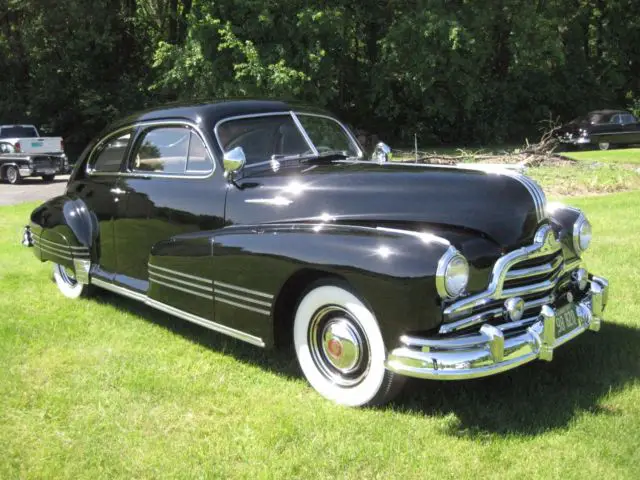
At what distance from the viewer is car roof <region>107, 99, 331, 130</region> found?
451 centimetres

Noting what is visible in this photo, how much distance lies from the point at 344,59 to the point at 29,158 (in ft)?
42.3

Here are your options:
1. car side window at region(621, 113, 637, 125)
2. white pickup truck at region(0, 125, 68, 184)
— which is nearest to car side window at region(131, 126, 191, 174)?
white pickup truck at region(0, 125, 68, 184)

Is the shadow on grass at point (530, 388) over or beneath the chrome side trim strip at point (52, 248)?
beneath

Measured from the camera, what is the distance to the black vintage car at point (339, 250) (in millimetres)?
3197

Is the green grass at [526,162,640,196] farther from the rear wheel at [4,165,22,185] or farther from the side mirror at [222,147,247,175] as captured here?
the rear wheel at [4,165,22,185]

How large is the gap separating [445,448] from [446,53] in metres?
20.9

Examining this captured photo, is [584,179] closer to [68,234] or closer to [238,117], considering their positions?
[238,117]

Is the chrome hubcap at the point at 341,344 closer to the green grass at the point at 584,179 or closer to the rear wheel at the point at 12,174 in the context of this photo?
the green grass at the point at 584,179

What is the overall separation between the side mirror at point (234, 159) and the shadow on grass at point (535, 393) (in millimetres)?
1756

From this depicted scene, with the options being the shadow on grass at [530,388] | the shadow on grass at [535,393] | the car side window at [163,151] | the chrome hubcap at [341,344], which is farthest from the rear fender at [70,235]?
the shadow on grass at [535,393]

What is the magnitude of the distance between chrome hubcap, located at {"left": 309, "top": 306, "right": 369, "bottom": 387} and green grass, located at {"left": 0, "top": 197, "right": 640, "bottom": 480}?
203 millimetres

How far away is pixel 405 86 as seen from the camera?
82.4 feet

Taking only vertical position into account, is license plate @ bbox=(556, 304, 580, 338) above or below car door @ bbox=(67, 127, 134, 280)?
below

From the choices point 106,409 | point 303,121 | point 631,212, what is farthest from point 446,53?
point 106,409
